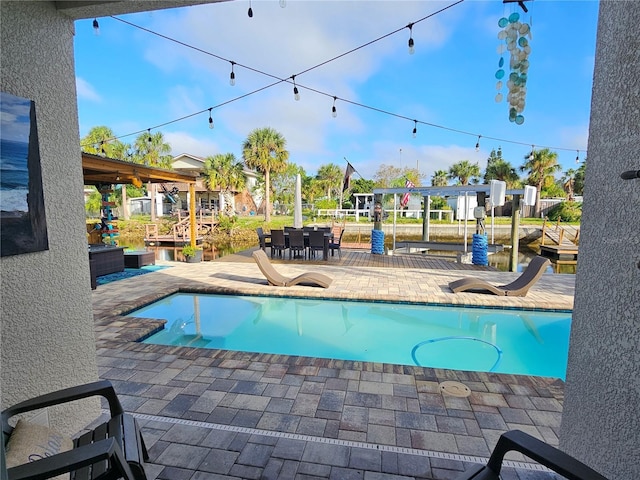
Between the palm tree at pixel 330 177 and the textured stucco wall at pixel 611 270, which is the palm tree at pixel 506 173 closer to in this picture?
the palm tree at pixel 330 177

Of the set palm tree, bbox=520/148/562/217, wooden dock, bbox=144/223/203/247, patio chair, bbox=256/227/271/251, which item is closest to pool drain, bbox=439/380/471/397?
patio chair, bbox=256/227/271/251

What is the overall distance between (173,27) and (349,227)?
1822 centimetres

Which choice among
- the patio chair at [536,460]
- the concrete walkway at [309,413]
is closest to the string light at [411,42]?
the concrete walkway at [309,413]

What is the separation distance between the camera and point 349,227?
2388 cm

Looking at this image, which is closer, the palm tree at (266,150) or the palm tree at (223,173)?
the palm tree at (223,173)

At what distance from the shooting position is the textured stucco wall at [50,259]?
1.93 metres

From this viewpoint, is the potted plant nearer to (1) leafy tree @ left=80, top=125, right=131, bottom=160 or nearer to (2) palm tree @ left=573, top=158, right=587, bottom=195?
(1) leafy tree @ left=80, top=125, right=131, bottom=160

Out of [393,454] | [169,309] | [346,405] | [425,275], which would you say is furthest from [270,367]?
[425,275]

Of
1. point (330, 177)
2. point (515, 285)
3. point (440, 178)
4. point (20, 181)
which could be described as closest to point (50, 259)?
point (20, 181)

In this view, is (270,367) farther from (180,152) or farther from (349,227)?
(180,152)

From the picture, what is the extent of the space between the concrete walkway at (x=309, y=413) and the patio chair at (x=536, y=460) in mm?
513

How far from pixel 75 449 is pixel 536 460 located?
6.30ft

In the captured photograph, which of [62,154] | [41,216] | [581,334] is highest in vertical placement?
[62,154]

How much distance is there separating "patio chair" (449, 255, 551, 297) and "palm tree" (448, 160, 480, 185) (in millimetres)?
30406
